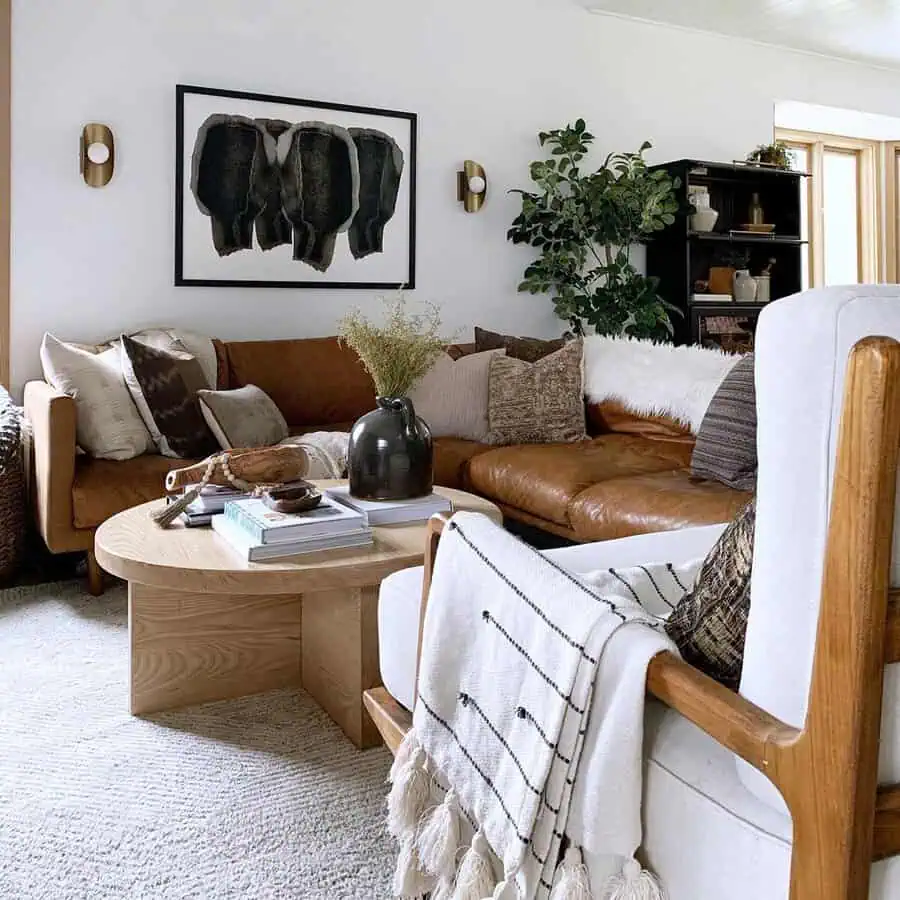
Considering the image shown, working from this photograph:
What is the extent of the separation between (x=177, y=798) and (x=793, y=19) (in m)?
5.29

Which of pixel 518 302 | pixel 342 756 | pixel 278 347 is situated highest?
pixel 518 302

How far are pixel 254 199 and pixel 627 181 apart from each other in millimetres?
1909

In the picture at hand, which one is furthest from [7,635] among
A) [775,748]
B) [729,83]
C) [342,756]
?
[729,83]

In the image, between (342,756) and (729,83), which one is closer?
(342,756)

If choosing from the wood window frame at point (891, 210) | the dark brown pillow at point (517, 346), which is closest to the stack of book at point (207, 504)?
the dark brown pillow at point (517, 346)

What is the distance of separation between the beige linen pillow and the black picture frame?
2.95 ft

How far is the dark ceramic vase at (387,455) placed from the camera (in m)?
2.38

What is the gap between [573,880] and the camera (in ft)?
3.01

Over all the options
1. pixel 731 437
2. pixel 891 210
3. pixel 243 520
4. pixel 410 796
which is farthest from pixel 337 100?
pixel 891 210

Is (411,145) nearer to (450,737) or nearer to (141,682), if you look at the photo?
(141,682)

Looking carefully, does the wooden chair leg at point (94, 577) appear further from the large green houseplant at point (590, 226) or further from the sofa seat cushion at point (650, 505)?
the large green houseplant at point (590, 226)

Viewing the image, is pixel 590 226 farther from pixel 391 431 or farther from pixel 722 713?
pixel 722 713

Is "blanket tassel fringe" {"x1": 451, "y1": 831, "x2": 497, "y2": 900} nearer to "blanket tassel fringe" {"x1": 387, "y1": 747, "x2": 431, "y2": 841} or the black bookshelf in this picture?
"blanket tassel fringe" {"x1": 387, "y1": 747, "x2": 431, "y2": 841}

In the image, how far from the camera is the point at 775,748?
741mm
